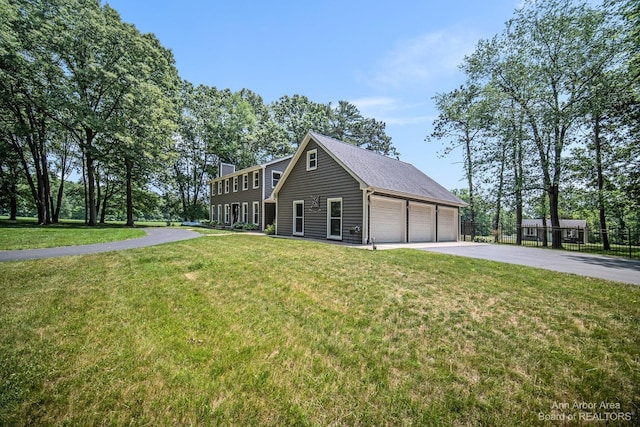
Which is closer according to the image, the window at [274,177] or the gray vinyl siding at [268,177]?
the gray vinyl siding at [268,177]

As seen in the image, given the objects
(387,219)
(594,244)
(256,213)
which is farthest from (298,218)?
(594,244)

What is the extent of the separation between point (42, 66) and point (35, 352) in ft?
81.0

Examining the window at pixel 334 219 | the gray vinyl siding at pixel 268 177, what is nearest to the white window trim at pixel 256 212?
the gray vinyl siding at pixel 268 177

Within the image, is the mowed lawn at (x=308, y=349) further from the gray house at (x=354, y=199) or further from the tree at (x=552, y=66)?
the tree at (x=552, y=66)

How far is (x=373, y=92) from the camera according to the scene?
52.1ft

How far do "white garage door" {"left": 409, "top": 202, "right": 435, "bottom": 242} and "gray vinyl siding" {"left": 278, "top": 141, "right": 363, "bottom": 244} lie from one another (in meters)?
4.17

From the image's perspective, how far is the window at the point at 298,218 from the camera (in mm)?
14391

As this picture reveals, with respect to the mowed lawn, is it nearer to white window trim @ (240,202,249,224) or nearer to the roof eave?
the roof eave

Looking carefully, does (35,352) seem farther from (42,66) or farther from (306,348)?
(42,66)

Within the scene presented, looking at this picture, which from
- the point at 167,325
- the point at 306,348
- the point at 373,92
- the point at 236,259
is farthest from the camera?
the point at 373,92

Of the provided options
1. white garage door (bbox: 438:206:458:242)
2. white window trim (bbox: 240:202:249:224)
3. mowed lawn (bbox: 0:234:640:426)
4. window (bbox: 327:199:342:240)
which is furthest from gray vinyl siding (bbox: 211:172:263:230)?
mowed lawn (bbox: 0:234:640:426)

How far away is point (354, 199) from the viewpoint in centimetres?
1147

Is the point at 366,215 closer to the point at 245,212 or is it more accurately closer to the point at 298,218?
the point at 298,218

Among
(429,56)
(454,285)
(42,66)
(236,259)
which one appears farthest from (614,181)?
(42,66)
